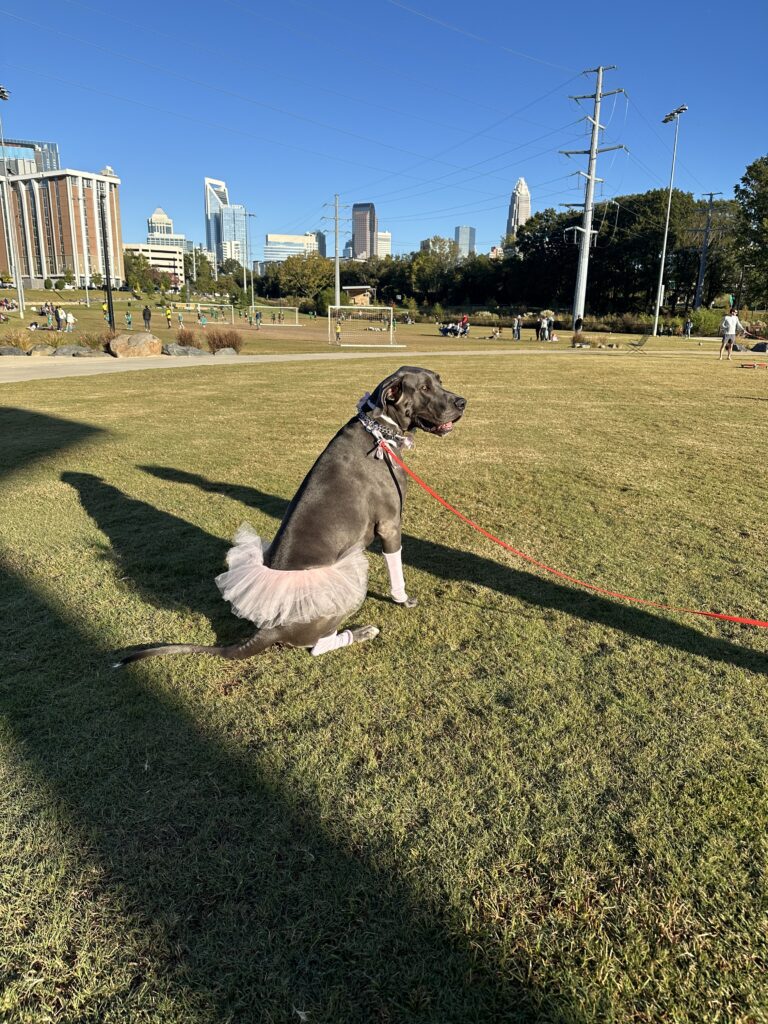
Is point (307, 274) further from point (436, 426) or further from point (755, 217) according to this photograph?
point (436, 426)

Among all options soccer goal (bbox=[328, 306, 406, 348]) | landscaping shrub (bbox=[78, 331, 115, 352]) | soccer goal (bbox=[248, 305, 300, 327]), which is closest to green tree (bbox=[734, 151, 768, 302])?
soccer goal (bbox=[328, 306, 406, 348])

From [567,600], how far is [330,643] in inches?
67.4

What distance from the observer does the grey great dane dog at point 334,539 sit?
3.24 metres

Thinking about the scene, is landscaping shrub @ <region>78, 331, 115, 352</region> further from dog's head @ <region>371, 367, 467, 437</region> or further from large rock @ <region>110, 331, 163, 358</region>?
dog's head @ <region>371, 367, 467, 437</region>

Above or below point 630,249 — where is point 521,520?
below

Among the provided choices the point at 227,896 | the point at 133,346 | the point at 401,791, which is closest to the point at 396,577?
the point at 401,791

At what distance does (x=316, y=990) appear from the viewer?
171cm

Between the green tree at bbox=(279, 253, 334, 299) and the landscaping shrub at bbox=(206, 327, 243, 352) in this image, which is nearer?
the landscaping shrub at bbox=(206, 327, 243, 352)

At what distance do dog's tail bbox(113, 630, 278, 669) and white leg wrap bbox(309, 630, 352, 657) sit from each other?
0.27 metres

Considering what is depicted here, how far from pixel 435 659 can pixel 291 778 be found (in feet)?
3.83

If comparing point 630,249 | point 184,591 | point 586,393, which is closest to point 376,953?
point 184,591

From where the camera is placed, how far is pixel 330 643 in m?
3.47

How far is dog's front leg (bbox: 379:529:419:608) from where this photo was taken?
3820mm

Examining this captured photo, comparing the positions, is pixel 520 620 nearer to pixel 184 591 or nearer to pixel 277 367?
pixel 184 591
